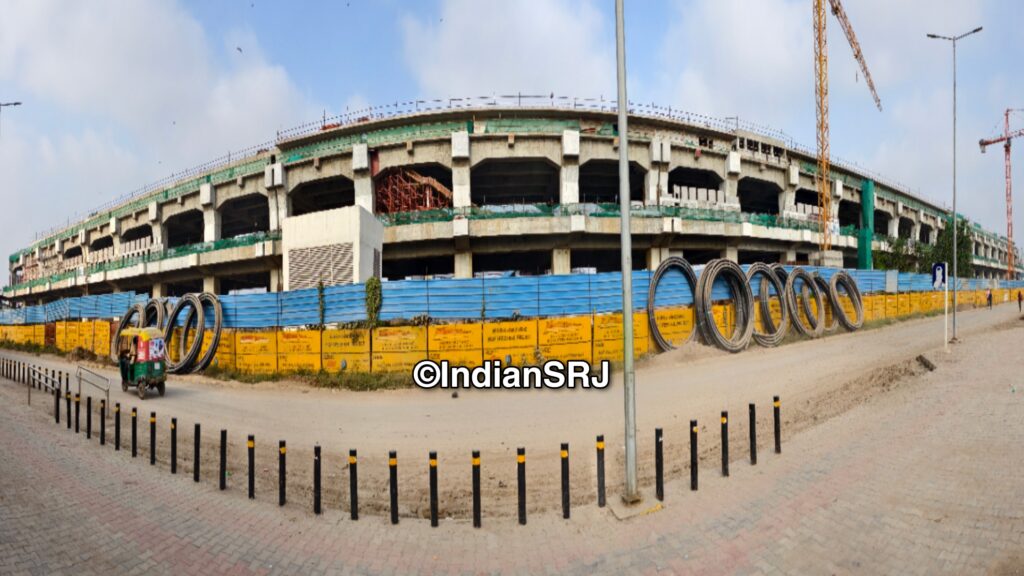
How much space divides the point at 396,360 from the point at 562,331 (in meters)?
5.39

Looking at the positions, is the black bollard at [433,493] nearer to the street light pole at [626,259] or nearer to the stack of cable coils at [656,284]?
the street light pole at [626,259]

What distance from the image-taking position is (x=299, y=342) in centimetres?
1405

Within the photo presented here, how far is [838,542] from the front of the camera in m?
4.11

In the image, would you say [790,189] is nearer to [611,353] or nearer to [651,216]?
[651,216]

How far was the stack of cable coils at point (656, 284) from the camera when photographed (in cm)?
1483

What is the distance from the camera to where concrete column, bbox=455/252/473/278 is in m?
21.8

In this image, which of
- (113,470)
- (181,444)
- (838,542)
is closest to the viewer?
(838,542)

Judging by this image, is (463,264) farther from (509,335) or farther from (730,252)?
(730,252)

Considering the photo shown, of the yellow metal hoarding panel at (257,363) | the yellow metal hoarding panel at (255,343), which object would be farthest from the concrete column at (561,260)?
the yellow metal hoarding panel at (257,363)

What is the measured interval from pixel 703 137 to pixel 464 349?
81.7ft

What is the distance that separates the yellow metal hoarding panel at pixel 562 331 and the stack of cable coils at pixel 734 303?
536 cm

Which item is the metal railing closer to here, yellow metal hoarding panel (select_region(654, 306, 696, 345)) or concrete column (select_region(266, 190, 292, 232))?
concrete column (select_region(266, 190, 292, 232))

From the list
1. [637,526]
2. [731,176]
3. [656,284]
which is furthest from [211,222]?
[731,176]

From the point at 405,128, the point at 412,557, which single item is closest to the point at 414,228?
the point at 405,128
